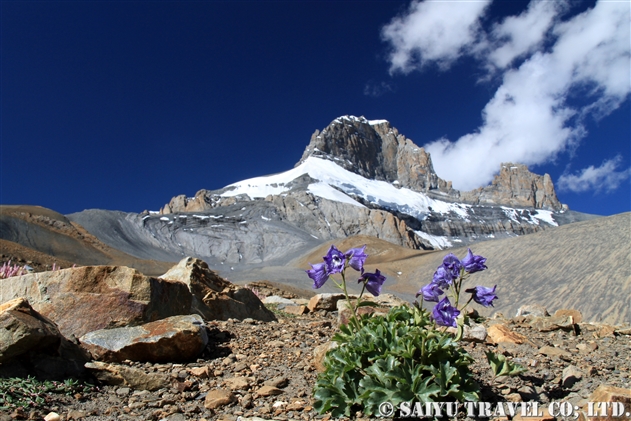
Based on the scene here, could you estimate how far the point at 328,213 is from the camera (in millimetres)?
87125

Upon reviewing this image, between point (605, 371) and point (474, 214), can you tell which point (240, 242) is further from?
point (474, 214)

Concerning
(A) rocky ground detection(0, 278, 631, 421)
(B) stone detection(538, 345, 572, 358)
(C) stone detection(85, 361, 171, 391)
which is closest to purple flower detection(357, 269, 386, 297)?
(A) rocky ground detection(0, 278, 631, 421)

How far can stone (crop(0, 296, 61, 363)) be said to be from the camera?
3.63 m

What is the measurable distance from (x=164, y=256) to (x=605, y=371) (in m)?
60.4

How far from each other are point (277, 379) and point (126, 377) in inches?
57.1

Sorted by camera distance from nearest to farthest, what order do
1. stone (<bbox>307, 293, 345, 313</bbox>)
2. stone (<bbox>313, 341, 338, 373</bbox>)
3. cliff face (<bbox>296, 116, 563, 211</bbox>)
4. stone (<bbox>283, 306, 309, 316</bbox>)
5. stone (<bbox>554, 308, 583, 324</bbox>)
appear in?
stone (<bbox>313, 341, 338, 373</bbox>), stone (<bbox>554, 308, 583, 324</bbox>), stone (<bbox>307, 293, 345, 313</bbox>), stone (<bbox>283, 306, 309, 316</bbox>), cliff face (<bbox>296, 116, 563, 211</bbox>)

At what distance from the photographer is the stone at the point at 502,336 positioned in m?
5.30

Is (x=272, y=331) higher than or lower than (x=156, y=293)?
lower

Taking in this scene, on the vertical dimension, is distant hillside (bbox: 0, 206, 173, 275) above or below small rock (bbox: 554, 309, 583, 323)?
above

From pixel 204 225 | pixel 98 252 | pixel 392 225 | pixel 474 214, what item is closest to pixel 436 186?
pixel 474 214

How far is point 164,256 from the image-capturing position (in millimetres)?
59188

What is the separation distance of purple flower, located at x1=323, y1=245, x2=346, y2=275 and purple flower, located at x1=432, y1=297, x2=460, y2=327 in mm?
783

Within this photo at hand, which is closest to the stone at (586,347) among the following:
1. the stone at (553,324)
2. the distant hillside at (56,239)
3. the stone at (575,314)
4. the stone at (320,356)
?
the stone at (553,324)

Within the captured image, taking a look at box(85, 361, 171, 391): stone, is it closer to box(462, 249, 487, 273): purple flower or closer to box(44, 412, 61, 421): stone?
box(44, 412, 61, 421): stone
